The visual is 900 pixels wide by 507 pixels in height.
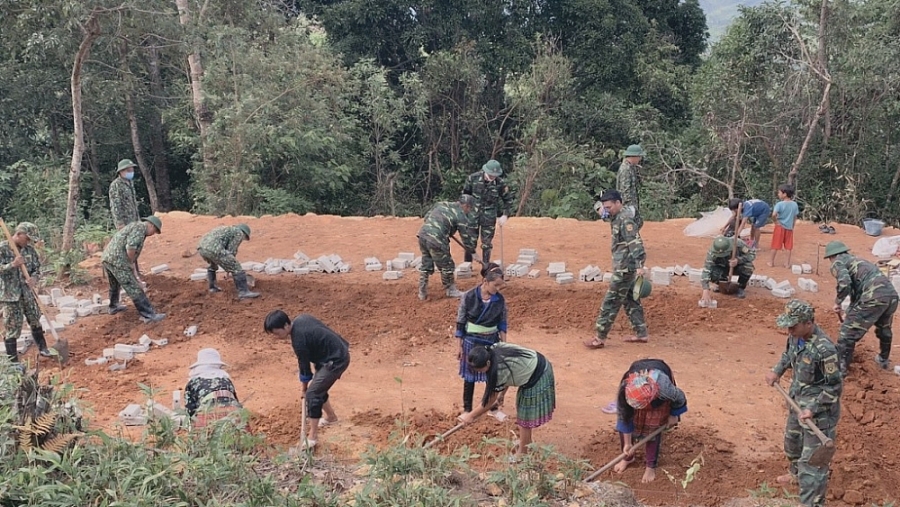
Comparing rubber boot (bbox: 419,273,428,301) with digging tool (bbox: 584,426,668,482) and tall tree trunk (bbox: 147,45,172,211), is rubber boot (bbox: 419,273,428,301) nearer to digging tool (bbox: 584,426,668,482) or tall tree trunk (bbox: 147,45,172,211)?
digging tool (bbox: 584,426,668,482)

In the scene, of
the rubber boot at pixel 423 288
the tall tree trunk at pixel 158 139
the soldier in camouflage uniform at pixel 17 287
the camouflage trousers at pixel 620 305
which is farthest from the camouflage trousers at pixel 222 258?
the tall tree trunk at pixel 158 139

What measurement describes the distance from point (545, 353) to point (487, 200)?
2.66m

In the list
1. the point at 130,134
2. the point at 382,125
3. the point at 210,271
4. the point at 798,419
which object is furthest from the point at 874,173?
the point at 130,134

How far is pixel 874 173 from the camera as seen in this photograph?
49.4 ft

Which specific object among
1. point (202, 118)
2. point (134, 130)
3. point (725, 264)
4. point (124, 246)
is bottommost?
point (725, 264)

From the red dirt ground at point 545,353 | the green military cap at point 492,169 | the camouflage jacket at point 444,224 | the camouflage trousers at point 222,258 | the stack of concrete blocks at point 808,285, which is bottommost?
the red dirt ground at point 545,353

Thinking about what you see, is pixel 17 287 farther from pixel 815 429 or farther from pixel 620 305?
pixel 815 429

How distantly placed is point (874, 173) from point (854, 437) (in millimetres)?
11188

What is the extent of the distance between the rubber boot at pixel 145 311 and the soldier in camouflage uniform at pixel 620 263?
5.17m

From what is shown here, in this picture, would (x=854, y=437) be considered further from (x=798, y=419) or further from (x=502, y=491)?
(x=502, y=491)

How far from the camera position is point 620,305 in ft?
25.4

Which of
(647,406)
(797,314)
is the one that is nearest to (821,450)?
(797,314)

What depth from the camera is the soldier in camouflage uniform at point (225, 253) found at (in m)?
A: 8.93

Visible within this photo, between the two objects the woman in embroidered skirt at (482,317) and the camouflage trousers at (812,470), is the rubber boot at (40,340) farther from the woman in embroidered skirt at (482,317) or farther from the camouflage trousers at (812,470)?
the camouflage trousers at (812,470)
